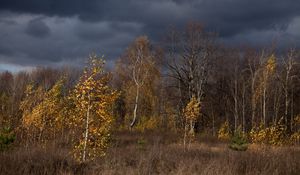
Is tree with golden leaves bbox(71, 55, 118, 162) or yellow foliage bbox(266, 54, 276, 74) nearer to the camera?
tree with golden leaves bbox(71, 55, 118, 162)

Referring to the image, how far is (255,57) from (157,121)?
41.4 feet

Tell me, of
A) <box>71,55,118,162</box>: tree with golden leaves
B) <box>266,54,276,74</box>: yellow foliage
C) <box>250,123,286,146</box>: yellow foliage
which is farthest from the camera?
<box>266,54,276,74</box>: yellow foliage

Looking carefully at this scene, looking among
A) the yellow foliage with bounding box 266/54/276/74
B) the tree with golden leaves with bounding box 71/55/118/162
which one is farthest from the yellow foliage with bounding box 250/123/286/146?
the yellow foliage with bounding box 266/54/276/74

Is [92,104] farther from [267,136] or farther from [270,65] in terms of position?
[270,65]

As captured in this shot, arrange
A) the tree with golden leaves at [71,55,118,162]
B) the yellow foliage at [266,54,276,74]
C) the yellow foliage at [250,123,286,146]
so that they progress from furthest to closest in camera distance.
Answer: the yellow foliage at [266,54,276,74] → the yellow foliage at [250,123,286,146] → the tree with golden leaves at [71,55,118,162]

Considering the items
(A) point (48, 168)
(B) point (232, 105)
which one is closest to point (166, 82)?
(B) point (232, 105)

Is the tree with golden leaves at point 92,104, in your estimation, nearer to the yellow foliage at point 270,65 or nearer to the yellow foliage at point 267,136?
the yellow foliage at point 267,136

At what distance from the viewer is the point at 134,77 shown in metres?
41.6

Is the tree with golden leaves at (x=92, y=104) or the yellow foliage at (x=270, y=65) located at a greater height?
the yellow foliage at (x=270, y=65)

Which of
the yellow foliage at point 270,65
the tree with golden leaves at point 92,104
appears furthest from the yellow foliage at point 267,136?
the yellow foliage at point 270,65

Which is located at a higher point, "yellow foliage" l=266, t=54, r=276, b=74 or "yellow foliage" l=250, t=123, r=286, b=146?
"yellow foliage" l=266, t=54, r=276, b=74

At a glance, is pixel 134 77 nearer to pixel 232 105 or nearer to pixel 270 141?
pixel 232 105

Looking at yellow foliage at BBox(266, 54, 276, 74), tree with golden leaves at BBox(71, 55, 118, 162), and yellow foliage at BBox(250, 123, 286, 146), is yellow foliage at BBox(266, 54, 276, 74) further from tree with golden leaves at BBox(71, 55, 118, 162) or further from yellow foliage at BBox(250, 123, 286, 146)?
tree with golden leaves at BBox(71, 55, 118, 162)

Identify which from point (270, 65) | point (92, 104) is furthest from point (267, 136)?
point (270, 65)
